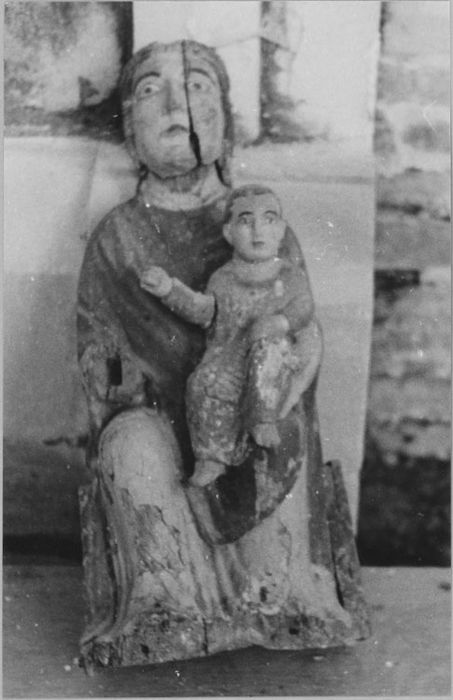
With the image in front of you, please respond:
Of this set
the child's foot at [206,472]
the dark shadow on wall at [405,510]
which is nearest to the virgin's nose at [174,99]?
the child's foot at [206,472]

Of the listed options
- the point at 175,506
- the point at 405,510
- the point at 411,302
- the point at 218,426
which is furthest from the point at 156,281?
the point at 405,510

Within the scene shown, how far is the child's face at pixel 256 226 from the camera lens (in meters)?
2.46

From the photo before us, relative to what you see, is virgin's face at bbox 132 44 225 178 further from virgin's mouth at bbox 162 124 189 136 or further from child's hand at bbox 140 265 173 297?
child's hand at bbox 140 265 173 297

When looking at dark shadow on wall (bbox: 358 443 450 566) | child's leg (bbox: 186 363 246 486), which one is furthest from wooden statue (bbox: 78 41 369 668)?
dark shadow on wall (bbox: 358 443 450 566)

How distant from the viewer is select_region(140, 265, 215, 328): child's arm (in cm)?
245

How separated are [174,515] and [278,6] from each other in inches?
45.5

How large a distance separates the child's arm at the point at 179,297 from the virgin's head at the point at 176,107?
257mm

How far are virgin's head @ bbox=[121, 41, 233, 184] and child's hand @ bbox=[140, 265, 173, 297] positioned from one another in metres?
0.27

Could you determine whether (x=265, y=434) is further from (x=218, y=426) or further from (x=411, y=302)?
(x=411, y=302)

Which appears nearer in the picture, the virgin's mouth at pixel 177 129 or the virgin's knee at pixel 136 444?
the virgin's knee at pixel 136 444

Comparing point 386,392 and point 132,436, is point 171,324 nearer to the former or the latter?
point 132,436

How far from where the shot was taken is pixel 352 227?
116 inches

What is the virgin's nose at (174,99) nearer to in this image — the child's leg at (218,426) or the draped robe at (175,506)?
the draped robe at (175,506)

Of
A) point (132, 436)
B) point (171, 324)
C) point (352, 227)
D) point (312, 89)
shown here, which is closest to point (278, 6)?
point (312, 89)
